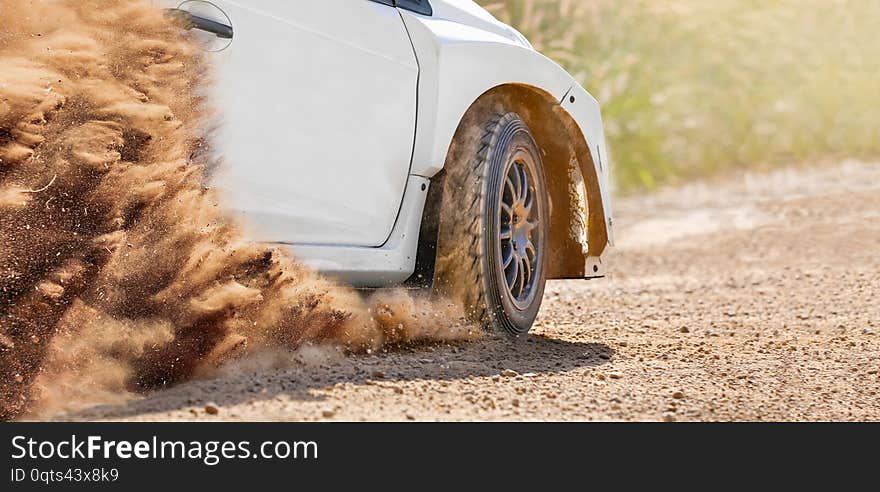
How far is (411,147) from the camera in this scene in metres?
3.84

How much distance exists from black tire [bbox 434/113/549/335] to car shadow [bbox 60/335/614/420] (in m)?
0.14

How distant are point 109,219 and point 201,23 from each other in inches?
20.2

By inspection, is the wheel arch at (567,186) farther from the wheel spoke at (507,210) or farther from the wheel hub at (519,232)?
the wheel spoke at (507,210)

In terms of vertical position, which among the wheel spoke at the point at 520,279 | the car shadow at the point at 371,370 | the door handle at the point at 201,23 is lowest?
the car shadow at the point at 371,370

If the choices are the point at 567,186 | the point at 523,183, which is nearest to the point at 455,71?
the point at 523,183

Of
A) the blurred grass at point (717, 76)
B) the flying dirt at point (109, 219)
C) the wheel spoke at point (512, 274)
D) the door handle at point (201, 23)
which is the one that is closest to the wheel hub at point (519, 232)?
the wheel spoke at point (512, 274)

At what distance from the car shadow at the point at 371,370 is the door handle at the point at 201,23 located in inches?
32.0

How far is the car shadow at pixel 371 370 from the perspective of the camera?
2729 millimetres

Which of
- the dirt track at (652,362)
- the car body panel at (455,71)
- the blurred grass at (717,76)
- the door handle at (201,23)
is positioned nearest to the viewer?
the dirt track at (652,362)

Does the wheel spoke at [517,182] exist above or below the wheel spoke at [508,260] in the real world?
above

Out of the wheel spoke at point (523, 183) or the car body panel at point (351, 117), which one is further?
the wheel spoke at point (523, 183)
